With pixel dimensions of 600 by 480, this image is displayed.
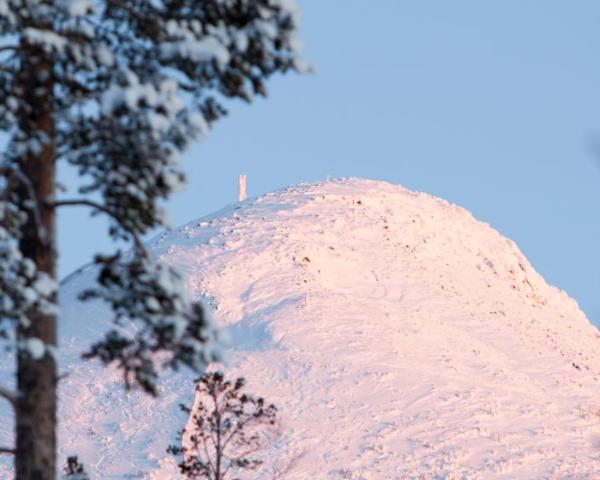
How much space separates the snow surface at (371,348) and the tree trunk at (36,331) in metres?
31.5

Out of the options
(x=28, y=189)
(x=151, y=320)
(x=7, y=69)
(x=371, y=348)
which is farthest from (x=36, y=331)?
(x=371, y=348)

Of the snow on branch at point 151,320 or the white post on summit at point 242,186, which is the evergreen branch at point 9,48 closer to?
the snow on branch at point 151,320

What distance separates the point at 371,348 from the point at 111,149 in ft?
143

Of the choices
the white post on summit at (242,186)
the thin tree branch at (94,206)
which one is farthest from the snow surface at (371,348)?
the thin tree branch at (94,206)

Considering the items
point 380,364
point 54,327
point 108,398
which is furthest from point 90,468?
point 54,327

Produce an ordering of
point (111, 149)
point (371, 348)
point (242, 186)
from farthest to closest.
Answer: point (242, 186) → point (371, 348) → point (111, 149)

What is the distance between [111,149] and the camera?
40.7 feet

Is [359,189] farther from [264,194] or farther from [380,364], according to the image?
[380,364]

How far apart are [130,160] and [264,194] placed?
59.7 meters

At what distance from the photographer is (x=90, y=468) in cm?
4569

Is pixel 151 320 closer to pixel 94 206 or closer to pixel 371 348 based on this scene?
pixel 94 206

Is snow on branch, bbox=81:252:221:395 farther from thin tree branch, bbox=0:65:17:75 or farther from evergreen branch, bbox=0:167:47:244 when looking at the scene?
thin tree branch, bbox=0:65:17:75

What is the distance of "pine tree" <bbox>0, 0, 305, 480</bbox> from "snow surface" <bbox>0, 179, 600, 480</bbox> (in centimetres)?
3162

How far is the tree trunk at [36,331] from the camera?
41.7 feet
